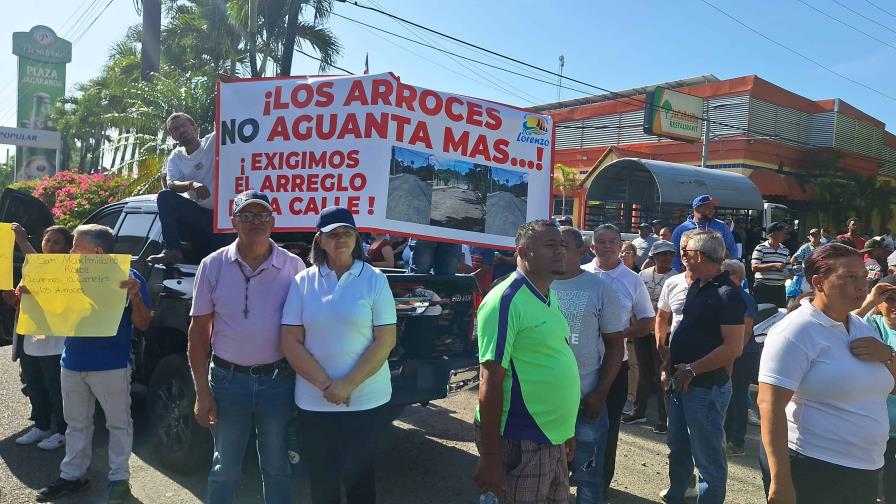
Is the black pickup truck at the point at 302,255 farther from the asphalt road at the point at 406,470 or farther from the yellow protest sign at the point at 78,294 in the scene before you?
the yellow protest sign at the point at 78,294

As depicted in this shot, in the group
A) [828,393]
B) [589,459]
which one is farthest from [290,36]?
[828,393]

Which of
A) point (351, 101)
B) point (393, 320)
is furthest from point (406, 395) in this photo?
point (351, 101)

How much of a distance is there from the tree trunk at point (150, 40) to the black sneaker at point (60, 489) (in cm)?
1603

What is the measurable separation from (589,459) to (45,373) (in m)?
3.79

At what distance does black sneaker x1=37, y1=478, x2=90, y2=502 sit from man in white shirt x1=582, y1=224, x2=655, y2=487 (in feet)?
10.7

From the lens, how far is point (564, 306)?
3609 mm

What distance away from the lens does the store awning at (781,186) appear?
2500 centimetres

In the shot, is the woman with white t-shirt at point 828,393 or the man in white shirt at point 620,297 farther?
the man in white shirt at point 620,297

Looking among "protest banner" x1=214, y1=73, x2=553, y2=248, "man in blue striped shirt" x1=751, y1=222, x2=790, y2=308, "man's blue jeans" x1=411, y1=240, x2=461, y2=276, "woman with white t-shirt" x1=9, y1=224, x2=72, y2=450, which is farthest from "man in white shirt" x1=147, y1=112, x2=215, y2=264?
"man in blue striped shirt" x1=751, y1=222, x2=790, y2=308

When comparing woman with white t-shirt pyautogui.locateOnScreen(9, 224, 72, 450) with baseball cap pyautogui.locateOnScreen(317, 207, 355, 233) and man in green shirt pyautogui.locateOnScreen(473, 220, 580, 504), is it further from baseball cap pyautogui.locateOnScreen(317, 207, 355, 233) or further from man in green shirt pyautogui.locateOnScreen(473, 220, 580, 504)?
man in green shirt pyautogui.locateOnScreen(473, 220, 580, 504)

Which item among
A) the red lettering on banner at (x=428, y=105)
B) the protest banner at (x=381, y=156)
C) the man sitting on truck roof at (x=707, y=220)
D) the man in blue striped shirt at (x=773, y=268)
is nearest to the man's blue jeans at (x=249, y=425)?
the protest banner at (x=381, y=156)

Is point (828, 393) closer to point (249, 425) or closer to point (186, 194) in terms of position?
point (249, 425)

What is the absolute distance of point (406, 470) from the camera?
4.66 meters

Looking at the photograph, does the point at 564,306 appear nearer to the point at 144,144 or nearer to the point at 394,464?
the point at 394,464
